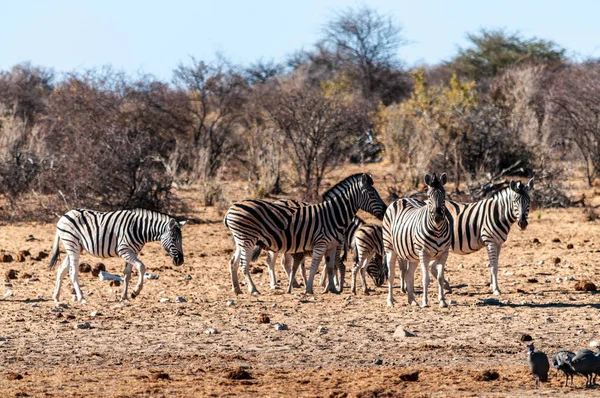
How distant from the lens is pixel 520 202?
12.3 meters

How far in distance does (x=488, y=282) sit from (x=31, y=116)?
2634 centimetres

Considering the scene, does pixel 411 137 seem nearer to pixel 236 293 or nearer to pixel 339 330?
pixel 236 293

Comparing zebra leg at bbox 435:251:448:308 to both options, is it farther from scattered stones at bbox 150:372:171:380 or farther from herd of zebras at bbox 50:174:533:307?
scattered stones at bbox 150:372:171:380

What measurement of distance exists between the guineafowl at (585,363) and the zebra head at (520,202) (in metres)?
4.91

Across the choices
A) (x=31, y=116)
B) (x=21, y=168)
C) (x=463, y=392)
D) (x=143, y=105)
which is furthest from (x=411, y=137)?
(x=463, y=392)

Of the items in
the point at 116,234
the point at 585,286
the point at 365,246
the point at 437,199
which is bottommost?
the point at 585,286

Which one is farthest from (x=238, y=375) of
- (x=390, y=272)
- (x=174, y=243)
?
(x=174, y=243)

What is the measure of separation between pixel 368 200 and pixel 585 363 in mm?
6120

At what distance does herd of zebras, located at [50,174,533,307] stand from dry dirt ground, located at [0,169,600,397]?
398mm

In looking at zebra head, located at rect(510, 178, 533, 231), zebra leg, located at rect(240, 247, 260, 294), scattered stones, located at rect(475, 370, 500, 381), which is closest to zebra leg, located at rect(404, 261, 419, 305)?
zebra head, located at rect(510, 178, 533, 231)

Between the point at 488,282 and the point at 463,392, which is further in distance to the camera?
the point at 488,282

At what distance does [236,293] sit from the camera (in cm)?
1271

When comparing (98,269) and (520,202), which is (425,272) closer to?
(520,202)

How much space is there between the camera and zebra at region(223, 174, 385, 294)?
12742 millimetres
